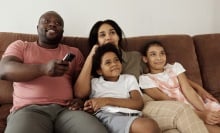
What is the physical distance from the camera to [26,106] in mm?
1598

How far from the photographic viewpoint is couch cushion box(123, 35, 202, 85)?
2111mm

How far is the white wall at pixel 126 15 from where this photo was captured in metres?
2.25

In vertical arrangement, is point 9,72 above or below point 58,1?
below

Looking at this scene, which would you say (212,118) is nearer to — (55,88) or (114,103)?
(114,103)

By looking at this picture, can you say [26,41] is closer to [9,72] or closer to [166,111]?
[9,72]

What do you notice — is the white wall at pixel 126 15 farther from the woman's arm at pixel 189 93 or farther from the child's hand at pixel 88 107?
the child's hand at pixel 88 107

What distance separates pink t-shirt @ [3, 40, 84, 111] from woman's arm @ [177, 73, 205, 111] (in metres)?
0.72

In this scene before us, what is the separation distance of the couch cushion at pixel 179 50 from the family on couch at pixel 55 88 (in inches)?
6.0

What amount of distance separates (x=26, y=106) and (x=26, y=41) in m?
0.51

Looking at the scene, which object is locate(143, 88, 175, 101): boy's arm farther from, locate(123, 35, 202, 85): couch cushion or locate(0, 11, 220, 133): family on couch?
locate(123, 35, 202, 85): couch cushion

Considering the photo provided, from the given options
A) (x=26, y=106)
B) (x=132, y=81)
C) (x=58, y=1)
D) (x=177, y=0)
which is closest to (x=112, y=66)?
(x=132, y=81)

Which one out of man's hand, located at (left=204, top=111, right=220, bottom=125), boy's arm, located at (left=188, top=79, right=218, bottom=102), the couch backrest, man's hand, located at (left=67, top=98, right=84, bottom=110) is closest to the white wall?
the couch backrest

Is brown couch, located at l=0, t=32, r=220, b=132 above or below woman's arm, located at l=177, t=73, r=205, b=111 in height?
above

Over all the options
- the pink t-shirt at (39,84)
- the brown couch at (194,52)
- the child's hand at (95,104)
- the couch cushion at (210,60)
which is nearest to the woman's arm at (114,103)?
the child's hand at (95,104)
